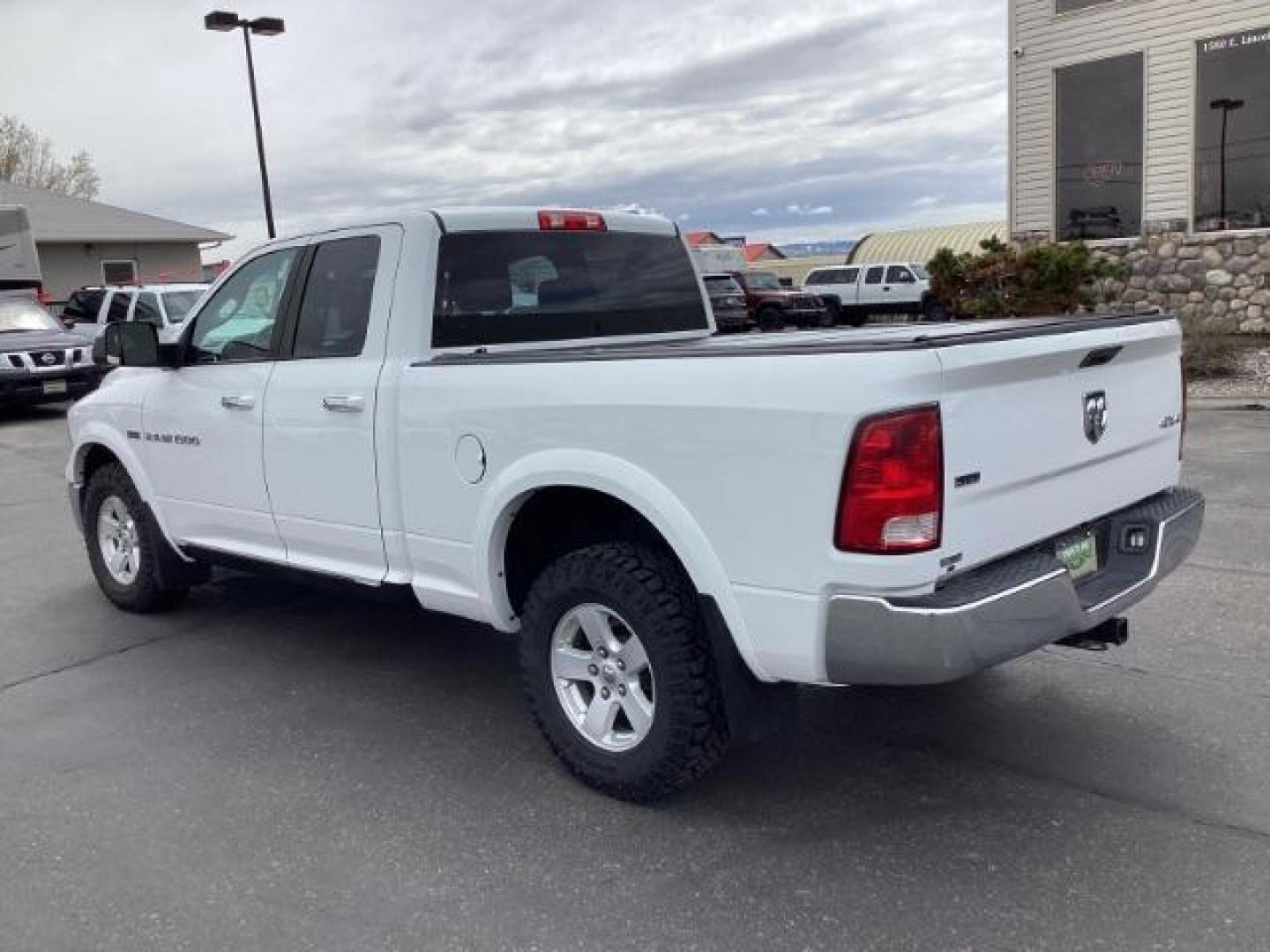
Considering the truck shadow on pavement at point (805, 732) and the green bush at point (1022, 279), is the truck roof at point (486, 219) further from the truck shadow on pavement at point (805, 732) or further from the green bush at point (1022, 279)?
the green bush at point (1022, 279)

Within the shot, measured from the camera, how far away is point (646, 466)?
3.48m

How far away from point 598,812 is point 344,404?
1.76 metres

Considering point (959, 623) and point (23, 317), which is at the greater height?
point (23, 317)

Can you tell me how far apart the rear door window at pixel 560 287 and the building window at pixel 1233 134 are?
14.4 m

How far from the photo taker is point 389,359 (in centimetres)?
435

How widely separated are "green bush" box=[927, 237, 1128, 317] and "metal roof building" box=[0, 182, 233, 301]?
23.4 m

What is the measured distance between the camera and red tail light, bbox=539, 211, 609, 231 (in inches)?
192

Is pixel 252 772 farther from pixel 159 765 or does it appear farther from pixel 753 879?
pixel 753 879

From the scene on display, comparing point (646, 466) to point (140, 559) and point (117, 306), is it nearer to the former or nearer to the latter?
point (140, 559)

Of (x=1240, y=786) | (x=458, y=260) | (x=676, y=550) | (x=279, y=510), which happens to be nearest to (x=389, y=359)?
(x=458, y=260)

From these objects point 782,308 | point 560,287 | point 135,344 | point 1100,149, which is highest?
point 1100,149

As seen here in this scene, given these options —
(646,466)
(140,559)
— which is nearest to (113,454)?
(140,559)

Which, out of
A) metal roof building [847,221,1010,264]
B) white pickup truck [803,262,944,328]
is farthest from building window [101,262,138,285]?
metal roof building [847,221,1010,264]

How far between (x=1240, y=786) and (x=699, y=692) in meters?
1.74
